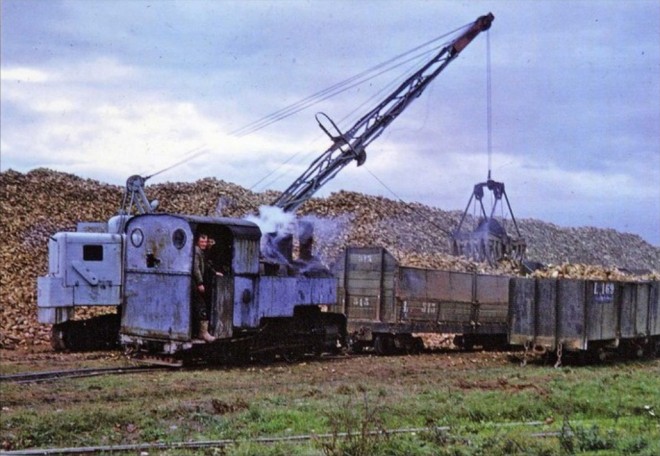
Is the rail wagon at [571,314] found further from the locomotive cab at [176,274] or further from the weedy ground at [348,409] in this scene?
the locomotive cab at [176,274]

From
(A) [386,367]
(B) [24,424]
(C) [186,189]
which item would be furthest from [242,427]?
(C) [186,189]

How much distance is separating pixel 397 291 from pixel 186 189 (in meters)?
17.7

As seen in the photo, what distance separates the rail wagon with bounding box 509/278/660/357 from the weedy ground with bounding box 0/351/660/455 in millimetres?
737

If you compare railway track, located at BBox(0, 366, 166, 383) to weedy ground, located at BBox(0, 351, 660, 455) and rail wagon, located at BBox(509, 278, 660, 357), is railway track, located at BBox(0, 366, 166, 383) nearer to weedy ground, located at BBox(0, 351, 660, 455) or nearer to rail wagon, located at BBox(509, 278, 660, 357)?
weedy ground, located at BBox(0, 351, 660, 455)

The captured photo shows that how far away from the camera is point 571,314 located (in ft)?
50.2

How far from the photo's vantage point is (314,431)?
329 inches

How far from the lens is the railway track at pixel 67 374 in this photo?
1205 centimetres

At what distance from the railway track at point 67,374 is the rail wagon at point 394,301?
512cm

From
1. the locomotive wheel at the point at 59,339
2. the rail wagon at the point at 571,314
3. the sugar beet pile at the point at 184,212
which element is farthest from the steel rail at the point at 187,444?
the sugar beet pile at the point at 184,212

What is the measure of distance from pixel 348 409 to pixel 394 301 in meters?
8.23

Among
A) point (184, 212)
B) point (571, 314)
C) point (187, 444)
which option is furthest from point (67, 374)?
point (184, 212)

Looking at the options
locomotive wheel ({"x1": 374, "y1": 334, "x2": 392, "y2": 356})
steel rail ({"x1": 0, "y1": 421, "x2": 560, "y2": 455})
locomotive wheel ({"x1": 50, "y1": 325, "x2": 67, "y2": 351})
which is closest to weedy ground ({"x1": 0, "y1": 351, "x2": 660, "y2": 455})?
steel rail ({"x1": 0, "y1": 421, "x2": 560, "y2": 455})

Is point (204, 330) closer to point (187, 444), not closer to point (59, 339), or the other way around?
point (59, 339)

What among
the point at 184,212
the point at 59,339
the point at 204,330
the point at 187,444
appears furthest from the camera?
the point at 184,212
